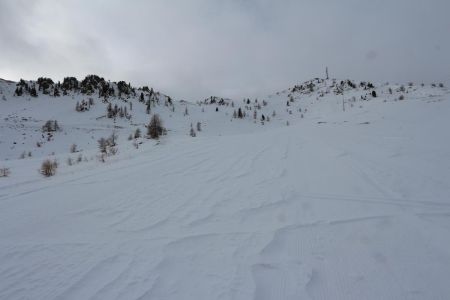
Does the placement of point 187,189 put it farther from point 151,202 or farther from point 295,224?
point 295,224

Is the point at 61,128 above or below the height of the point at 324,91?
below

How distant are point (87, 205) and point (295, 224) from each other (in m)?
2.84

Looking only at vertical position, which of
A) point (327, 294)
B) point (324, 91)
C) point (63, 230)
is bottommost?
point (327, 294)

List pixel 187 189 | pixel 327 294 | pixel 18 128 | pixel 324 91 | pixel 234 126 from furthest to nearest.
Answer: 1. pixel 324 91
2. pixel 234 126
3. pixel 18 128
4. pixel 187 189
5. pixel 327 294

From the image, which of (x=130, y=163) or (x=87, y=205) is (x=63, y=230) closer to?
(x=87, y=205)

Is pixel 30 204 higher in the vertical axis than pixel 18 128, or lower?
lower

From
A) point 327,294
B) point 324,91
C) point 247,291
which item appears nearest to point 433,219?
point 327,294

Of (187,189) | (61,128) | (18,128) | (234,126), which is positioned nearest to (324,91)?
(234,126)

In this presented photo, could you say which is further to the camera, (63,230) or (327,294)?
(63,230)

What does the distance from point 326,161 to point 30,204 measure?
584cm

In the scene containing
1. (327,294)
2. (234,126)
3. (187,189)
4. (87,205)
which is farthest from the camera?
(234,126)

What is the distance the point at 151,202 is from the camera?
12.3ft

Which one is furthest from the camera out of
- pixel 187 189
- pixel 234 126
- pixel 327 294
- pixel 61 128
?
pixel 234 126

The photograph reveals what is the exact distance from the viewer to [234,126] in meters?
34.2
